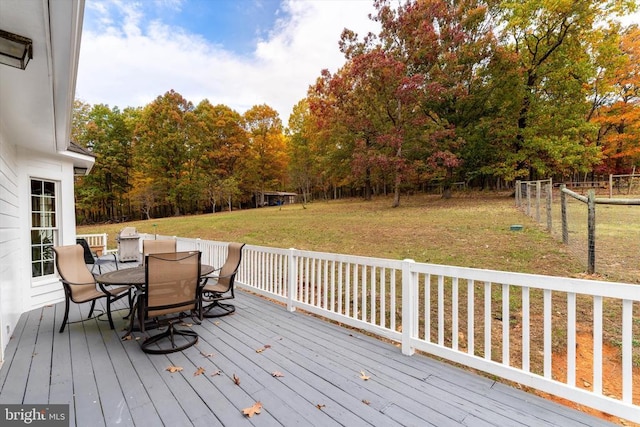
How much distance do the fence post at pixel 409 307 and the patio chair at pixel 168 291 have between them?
224 centimetres

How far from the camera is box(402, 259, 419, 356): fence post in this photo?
117 inches

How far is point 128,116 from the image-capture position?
101 feet

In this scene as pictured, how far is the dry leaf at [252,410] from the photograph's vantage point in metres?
2.06

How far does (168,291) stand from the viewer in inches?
120

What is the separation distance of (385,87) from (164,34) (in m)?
10.5

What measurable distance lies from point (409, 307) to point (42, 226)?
6.11m

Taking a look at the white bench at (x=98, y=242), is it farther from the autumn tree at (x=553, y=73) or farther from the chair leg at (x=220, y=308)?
the autumn tree at (x=553, y=73)

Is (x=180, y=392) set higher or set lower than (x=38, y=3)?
lower

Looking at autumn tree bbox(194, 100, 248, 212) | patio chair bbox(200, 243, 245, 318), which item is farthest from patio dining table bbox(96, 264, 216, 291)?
autumn tree bbox(194, 100, 248, 212)

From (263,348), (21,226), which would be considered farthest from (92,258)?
(263,348)

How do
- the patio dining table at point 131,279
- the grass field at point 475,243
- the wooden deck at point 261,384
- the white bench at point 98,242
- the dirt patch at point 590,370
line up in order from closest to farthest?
the wooden deck at point 261,384 < the dirt patch at point 590,370 < the patio dining table at point 131,279 < the grass field at point 475,243 < the white bench at point 98,242

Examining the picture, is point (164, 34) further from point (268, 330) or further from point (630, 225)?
point (630, 225)

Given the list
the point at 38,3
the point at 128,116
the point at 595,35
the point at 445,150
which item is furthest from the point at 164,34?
the point at 128,116

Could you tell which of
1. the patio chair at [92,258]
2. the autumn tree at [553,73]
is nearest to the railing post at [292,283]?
the patio chair at [92,258]
